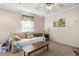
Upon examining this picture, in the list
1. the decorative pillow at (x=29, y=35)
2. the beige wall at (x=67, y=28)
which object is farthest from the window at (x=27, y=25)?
the beige wall at (x=67, y=28)

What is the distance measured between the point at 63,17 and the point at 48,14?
324mm

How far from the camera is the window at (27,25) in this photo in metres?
1.33

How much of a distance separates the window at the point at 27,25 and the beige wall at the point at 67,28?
0.34 meters

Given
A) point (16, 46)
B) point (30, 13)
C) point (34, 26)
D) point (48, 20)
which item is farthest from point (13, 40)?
point (48, 20)

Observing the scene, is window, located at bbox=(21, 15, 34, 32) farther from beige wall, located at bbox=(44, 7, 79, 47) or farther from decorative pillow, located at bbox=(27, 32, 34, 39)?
beige wall, located at bbox=(44, 7, 79, 47)

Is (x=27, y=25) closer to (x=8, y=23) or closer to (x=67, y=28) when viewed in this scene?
(x=8, y=23)

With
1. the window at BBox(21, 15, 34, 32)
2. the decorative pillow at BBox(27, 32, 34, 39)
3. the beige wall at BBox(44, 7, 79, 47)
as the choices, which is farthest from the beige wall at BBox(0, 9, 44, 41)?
the beige wall at BBox(44, 7, 79, 47)

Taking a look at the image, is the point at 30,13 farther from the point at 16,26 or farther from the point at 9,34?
the point at 9,34

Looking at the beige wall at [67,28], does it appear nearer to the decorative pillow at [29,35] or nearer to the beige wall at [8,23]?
the decorative pillow at [29,35]

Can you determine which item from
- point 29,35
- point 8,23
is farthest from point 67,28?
point 8,23

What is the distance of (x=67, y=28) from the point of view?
4.79ft

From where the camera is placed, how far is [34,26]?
4.71 ft

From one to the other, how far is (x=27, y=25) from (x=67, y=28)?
848 millimetres

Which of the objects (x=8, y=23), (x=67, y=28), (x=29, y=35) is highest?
(x=8, y=23)
